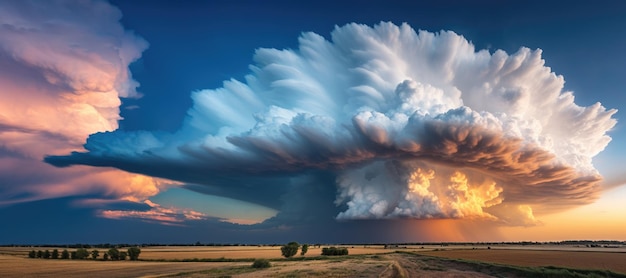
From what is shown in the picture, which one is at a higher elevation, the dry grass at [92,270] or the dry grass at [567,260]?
the dry grass at [567,260]

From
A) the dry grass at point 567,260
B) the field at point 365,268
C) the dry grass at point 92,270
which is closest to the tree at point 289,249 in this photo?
the field at point 365,268

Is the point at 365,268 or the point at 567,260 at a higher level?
the point at 567,260

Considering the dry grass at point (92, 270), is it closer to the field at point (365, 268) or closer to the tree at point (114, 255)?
the field at point (365, 268)

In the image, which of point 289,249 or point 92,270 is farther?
point 289,249

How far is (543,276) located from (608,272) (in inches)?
324

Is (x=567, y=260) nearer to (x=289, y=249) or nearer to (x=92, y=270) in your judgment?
(x=289, y=249)

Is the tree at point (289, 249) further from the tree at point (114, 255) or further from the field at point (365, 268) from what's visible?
the tree at point (114, 255)

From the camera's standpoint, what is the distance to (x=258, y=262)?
7669 centimetres

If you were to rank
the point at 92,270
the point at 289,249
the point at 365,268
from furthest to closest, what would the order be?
the point at 289,249
the point at 92,270
the point at 365,268

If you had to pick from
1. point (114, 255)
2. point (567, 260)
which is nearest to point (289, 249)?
point (114, 255)

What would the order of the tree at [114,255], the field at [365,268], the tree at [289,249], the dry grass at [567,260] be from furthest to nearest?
the tree at [289,249]
the tree at [114,255]
the dry grass at [567,260]
the field at [365,268]

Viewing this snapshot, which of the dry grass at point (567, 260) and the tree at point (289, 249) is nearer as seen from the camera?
the dry grass at point (567, 260)

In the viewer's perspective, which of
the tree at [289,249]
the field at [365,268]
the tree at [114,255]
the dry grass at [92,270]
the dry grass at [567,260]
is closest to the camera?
the field at [365,268]

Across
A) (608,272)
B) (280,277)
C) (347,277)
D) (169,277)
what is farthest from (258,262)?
(608,272)
